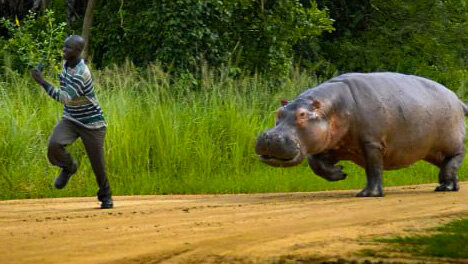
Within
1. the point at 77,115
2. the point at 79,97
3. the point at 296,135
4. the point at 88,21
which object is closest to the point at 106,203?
the point at 77,115

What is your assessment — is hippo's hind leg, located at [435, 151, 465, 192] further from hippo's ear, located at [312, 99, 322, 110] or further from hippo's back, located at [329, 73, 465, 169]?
hippo's ear, located at [312, 99, 322, 110]

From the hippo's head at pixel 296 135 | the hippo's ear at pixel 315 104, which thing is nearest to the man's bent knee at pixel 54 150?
the hippo's head at pixel 296 135

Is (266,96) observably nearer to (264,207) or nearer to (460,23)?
(264,207)

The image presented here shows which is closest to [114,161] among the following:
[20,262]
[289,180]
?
[289,180]

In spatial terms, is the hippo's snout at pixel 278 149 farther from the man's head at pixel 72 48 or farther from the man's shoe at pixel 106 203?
the man's head at pixel 72 48

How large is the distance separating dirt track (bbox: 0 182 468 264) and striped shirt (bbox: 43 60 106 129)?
810 millimetres

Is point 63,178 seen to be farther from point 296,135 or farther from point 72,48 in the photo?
point 296,135

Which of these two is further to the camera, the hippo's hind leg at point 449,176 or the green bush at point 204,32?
the green bush at point 204,32

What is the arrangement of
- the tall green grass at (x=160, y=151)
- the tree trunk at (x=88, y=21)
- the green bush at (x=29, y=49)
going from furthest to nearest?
the tree trunk at (x=88, y=21) < the green bush at (x=29, y=49) < the tall green grass at (x=160, y=151)

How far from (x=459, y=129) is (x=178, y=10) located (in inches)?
305

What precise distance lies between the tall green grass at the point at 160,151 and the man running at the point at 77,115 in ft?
8.88

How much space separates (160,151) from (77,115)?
4.41 metres

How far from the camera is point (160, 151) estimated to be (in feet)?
46.7

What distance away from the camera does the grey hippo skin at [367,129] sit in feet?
37.3
